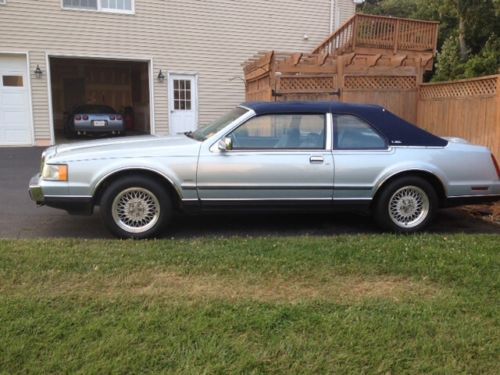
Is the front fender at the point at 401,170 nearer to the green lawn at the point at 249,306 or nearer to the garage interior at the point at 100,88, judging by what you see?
the green lawn at the point at 249,306

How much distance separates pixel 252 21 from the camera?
17438mm

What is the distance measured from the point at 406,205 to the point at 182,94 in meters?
12.6

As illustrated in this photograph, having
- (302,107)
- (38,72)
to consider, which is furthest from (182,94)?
(302,107)

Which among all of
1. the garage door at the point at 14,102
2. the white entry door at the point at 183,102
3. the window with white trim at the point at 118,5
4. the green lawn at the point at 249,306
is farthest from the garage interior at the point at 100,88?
the green lawn at the point at 249,306

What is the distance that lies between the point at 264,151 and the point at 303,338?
8.67 feet

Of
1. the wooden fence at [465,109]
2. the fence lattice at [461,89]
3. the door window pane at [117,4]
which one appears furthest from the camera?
the door window pane at [117,4]

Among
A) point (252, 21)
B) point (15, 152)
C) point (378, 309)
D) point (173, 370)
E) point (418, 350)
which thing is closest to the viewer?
point (173, 370)

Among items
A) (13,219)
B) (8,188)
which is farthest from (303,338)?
(8,188)

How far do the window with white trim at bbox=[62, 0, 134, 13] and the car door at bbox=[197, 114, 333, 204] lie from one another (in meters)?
12.0

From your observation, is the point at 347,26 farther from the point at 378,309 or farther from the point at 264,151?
the point at 378,309

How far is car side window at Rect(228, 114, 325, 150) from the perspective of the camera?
5.48 metres

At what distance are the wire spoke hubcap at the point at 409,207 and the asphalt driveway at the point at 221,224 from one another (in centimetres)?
36

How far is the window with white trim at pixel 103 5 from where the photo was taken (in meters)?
15.2

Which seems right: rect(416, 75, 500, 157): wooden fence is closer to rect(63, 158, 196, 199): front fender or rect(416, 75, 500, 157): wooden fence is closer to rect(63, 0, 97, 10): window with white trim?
rect(63, 158, 196, 199): front fender
